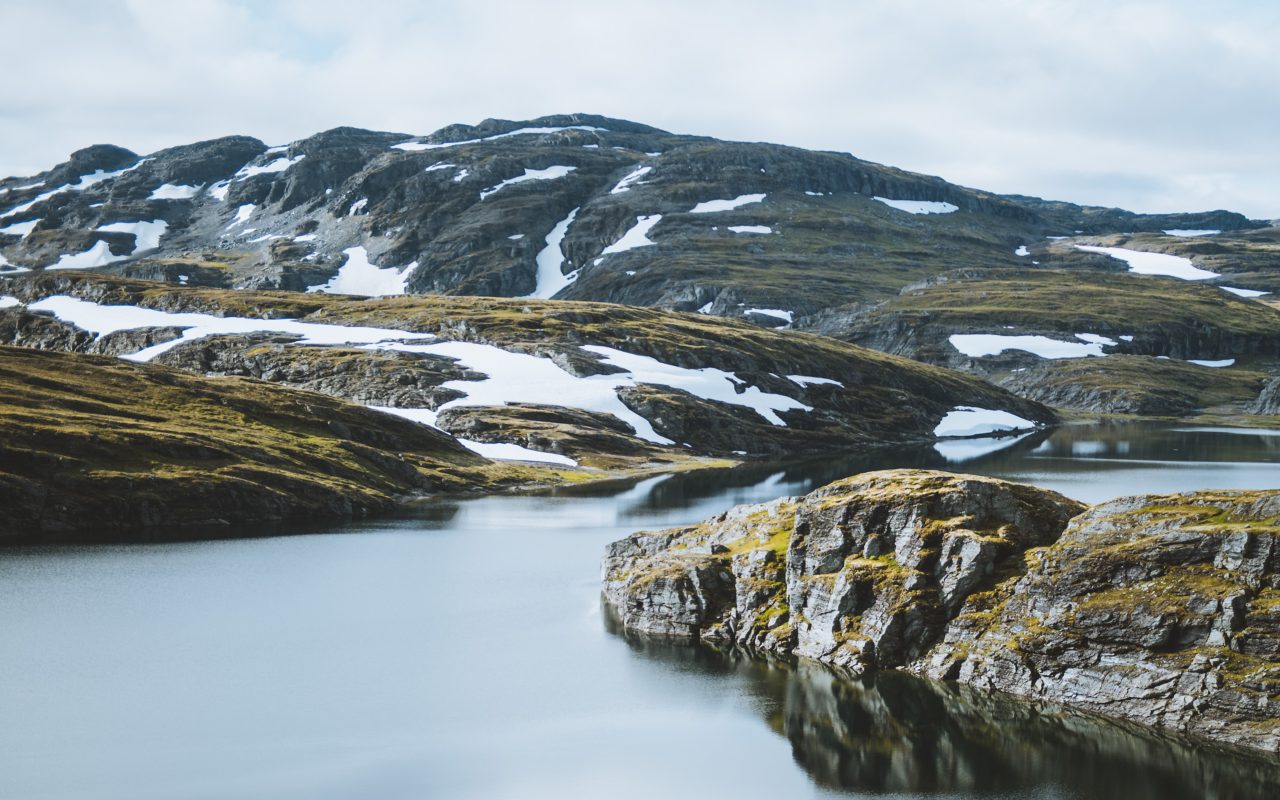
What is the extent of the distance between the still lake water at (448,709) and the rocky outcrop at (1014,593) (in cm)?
175

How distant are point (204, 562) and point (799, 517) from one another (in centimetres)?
4319

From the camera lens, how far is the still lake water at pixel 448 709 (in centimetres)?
3797

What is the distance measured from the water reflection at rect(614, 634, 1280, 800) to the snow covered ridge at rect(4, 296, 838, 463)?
346 ft

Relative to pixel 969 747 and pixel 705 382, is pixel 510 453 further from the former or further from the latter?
pixel 969 747

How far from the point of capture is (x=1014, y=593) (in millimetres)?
48625

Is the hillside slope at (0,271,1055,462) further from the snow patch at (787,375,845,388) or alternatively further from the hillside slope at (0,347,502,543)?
the hillside slope at (0,347,502,543)

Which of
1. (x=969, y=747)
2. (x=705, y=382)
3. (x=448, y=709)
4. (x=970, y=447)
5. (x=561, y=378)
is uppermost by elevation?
(x=561, y=378)

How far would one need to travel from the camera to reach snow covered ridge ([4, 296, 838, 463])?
159625 mm

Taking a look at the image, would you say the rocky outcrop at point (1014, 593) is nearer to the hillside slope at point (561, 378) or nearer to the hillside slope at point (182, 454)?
the hillside slope at point (182, 454)

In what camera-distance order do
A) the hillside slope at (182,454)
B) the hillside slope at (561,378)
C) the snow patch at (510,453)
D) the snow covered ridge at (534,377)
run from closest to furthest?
the hillside slope at (182,454)
the snow patch at (510,453)
the hillside slope at (561,378)
the snow covered ridge at (534,377)

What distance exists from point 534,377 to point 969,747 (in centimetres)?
13099

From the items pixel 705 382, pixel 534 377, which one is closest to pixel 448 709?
pixel 534 377

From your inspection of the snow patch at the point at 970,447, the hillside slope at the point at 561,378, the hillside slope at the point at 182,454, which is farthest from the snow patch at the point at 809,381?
the hillside slope at the point at 182,454

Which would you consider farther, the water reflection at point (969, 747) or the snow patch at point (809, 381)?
the snow patch at point (809, 381)
